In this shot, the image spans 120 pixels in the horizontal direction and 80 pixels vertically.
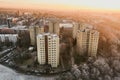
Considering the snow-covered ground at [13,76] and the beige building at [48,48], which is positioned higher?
the beige building at [48,48]

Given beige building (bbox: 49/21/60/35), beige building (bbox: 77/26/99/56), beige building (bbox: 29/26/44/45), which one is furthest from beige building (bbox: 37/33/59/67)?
beige building (bbox: 49/21/60/35)

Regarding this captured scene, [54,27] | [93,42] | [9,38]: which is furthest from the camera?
[54,27]

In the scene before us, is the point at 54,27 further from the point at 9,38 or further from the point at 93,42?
the point at 93,42

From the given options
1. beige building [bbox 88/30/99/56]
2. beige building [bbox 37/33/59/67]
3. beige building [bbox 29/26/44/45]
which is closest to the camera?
beige building [bbox 37/33/59/67]

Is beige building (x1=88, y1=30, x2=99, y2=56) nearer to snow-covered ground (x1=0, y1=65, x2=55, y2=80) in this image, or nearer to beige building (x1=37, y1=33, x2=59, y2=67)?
beige building (x1=37, y1=33, x2=59, y2=67)

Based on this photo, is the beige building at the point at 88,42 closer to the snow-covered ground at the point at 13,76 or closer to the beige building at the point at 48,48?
the beige building at the point at 48,48

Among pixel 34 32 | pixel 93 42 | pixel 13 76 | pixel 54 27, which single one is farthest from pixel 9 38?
pixel 93 42

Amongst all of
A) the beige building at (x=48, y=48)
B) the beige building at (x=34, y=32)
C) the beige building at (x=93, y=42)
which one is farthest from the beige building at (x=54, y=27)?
the beige building at (x=48, y=48)
